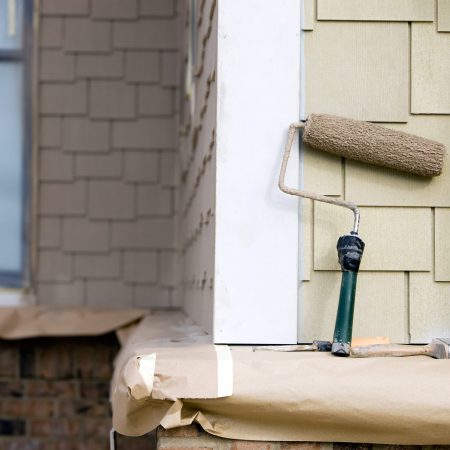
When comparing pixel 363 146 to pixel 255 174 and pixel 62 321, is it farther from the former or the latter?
pixel 62 321

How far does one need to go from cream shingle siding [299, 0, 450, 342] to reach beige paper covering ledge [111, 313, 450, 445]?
10.4 inches

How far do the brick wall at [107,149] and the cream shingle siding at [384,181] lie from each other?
2337mm

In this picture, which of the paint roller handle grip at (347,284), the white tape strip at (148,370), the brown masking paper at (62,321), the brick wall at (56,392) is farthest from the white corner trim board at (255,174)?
the brick wall at (56,392)

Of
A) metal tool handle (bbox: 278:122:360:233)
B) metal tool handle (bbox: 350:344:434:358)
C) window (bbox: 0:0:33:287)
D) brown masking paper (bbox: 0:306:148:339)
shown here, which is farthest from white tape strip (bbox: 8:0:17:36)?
metal tool handle (bbox: 350:344:434:358)

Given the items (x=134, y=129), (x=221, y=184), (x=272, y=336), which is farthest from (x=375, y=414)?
(x=134, y=129)

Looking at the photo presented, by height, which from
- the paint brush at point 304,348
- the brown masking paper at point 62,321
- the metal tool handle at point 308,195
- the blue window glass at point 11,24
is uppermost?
the blue window glass at point 11,24

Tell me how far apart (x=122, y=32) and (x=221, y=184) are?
2569 mm

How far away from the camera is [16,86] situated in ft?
14.8

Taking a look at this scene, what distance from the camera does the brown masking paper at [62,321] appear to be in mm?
4117

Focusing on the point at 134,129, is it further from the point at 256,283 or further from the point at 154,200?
the point at 256,283

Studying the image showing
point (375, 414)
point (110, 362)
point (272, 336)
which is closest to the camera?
point (375, 414)

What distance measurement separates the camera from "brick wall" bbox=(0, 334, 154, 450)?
4273 mm

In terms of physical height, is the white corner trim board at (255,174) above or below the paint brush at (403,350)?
above

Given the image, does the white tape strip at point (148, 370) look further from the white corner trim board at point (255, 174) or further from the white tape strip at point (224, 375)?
the white corner trim board at point (255, 174)
